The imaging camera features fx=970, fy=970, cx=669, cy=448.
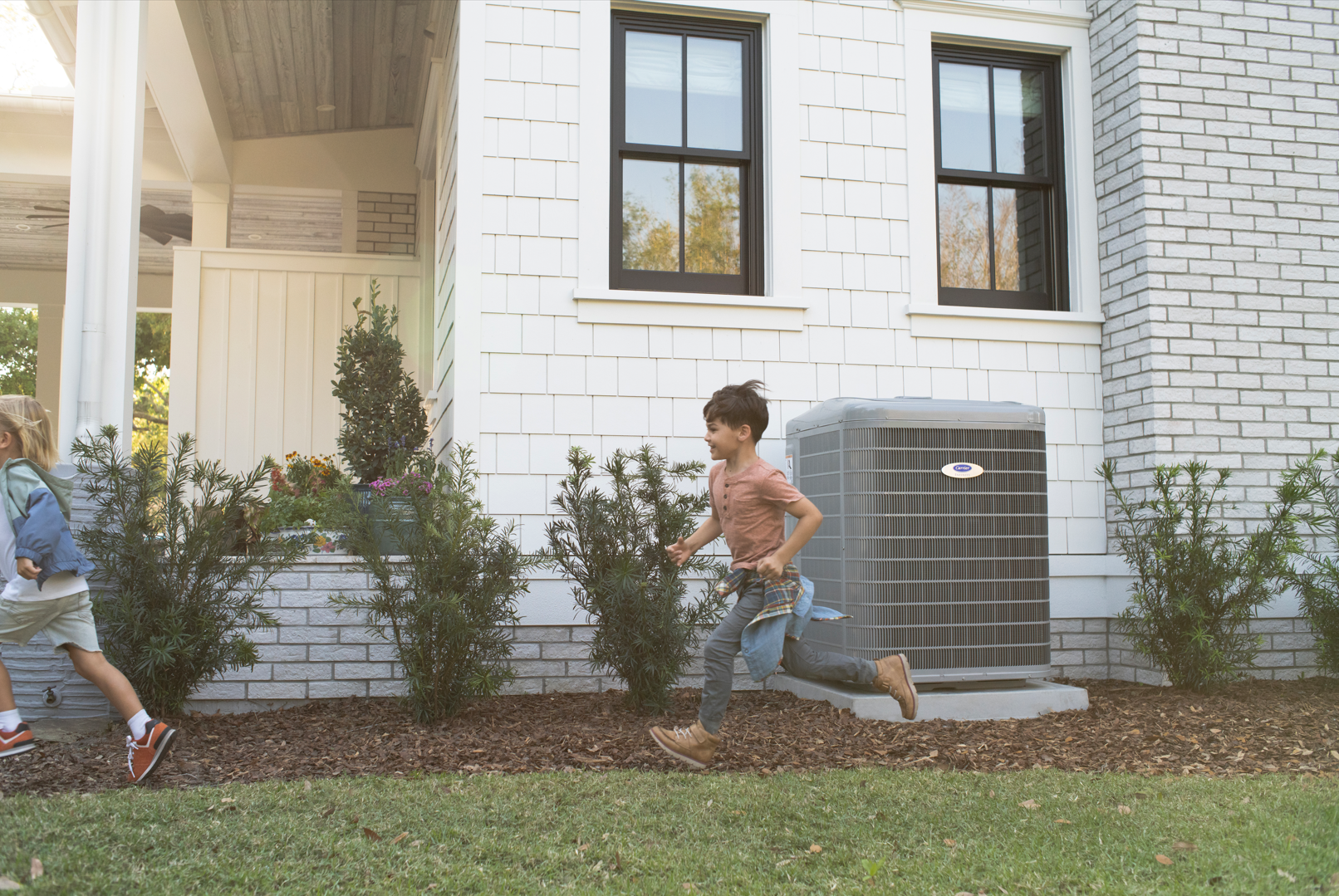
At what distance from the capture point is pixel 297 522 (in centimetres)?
566

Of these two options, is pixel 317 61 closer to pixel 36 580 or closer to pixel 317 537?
pixel 317 537

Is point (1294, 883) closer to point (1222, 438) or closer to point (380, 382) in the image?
point (1222, 438)

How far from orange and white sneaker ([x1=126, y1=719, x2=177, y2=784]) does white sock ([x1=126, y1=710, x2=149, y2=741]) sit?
14 millimetres

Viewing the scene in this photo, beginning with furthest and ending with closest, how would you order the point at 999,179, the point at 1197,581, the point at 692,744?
the point at 999,179 < the point at 1197,581 < the point at 692,744

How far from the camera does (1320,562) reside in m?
5.21

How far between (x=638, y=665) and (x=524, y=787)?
43.3 inches

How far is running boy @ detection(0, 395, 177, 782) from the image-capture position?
138 inches

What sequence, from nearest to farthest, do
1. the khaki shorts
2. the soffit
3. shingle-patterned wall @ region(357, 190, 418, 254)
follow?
the khaki shorts < shingle-patterned wall @ region(357, 190, 418, 254) < the soffit

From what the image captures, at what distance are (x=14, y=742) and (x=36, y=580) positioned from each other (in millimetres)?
581

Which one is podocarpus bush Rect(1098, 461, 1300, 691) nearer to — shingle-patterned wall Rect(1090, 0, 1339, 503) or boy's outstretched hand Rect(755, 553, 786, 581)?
shingle-patterned wall Rect(1090, 0, 1339, 503)

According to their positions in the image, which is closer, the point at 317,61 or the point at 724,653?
the point at 724,653

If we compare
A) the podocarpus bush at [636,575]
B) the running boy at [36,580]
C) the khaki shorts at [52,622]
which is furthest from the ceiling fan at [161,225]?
the podocarpus bush at [636,575]

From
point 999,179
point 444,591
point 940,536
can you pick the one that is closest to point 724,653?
point 444,591

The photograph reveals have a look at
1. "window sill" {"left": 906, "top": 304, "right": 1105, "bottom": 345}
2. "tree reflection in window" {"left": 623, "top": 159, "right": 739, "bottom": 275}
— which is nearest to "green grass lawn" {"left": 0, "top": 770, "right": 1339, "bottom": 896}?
"window sill" {"left": 906, "top": 304, "right": 1105, "bottom": 345}
